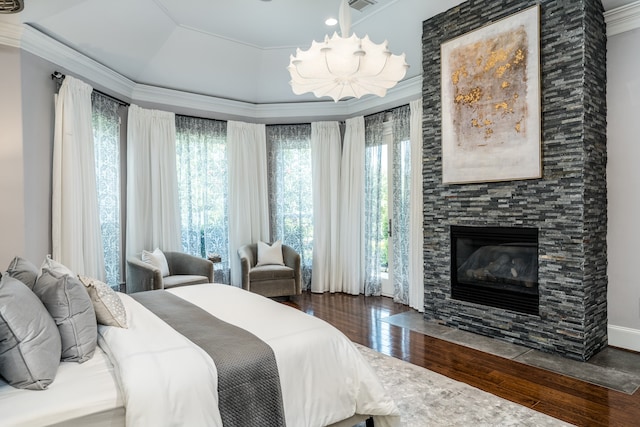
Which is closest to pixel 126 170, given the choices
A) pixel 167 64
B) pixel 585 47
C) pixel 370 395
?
pixel 167 64

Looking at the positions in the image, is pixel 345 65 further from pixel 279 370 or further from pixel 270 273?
pixel 270 273

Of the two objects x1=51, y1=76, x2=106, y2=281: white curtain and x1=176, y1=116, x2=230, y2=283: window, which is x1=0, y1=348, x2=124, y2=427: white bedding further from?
x1=176, y1=116, x2=230, y2=283: window

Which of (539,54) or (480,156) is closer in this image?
(539,54)

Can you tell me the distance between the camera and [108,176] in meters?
4.58

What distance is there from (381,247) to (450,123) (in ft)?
7.11

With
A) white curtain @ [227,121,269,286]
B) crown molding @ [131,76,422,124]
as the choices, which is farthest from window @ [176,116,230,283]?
crown molding @ [131,76,422,124]

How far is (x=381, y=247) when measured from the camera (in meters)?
5.61

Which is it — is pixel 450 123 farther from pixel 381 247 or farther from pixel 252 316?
pixel 252 316

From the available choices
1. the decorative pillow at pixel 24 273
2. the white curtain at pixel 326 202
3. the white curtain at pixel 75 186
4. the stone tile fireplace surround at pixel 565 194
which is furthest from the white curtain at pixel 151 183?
the stone tile fireplace surround at pixel 565 194

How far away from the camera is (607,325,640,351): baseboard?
3393 mm

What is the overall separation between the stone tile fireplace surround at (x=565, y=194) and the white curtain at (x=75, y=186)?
12.9 ft

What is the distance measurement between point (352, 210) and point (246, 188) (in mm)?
1610

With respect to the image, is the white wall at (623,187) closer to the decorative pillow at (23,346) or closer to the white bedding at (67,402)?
the white bedding at (67,402)

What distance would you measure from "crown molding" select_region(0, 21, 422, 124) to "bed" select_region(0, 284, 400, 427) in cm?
269
